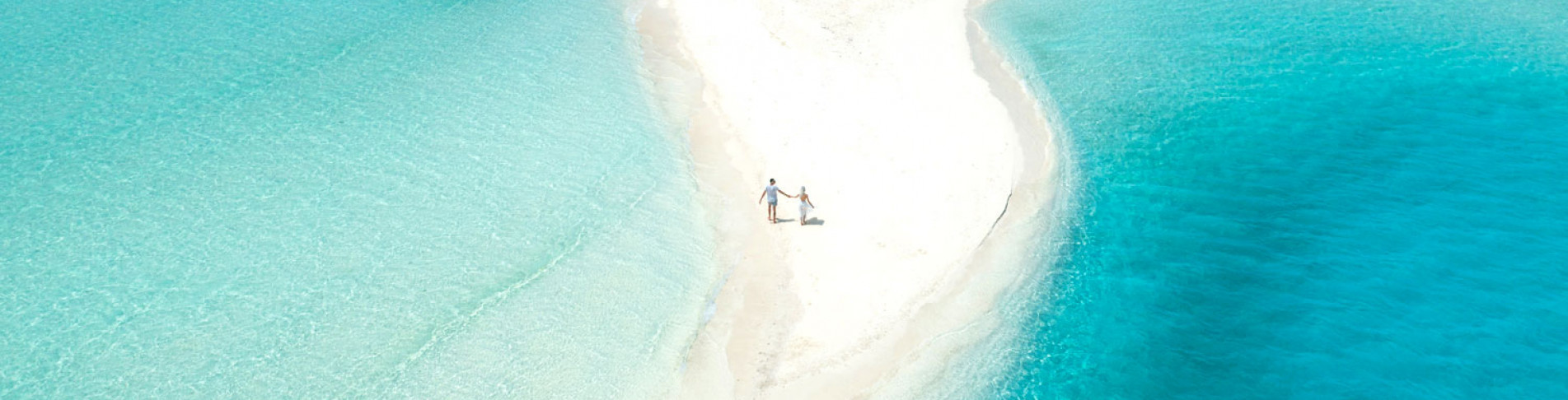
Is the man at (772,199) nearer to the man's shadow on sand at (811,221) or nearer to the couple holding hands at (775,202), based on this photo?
the couple holding hands at (775,202)

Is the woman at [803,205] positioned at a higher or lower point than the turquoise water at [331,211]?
higher

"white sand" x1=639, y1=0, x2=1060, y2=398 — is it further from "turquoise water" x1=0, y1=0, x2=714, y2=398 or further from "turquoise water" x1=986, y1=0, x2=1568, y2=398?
"turquoise water" x1=986, y1=0, x2=1568, y2=398

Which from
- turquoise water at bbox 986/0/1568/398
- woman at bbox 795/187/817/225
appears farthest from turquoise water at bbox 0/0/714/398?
turquoise water at bbox 986/0/1568/398

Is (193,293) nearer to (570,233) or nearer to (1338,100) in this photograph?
(570,233)

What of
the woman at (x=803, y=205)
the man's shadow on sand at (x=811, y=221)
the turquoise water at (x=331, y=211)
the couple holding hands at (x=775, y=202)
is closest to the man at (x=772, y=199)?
the couple holding hands at (x=775, y=202)

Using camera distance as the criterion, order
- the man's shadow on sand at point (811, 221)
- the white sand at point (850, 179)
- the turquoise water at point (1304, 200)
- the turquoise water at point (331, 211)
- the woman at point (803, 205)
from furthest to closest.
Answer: the man's shadow on sand at point (811, 221) < the woman at point (803, 205) < the turquoise water at point (1304, 200) < the white sand at point (850, 179) < the turquoise water at point (331, 211)

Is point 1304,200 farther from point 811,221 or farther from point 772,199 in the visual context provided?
point 772,199

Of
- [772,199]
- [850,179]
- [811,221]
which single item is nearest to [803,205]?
[811,221]
